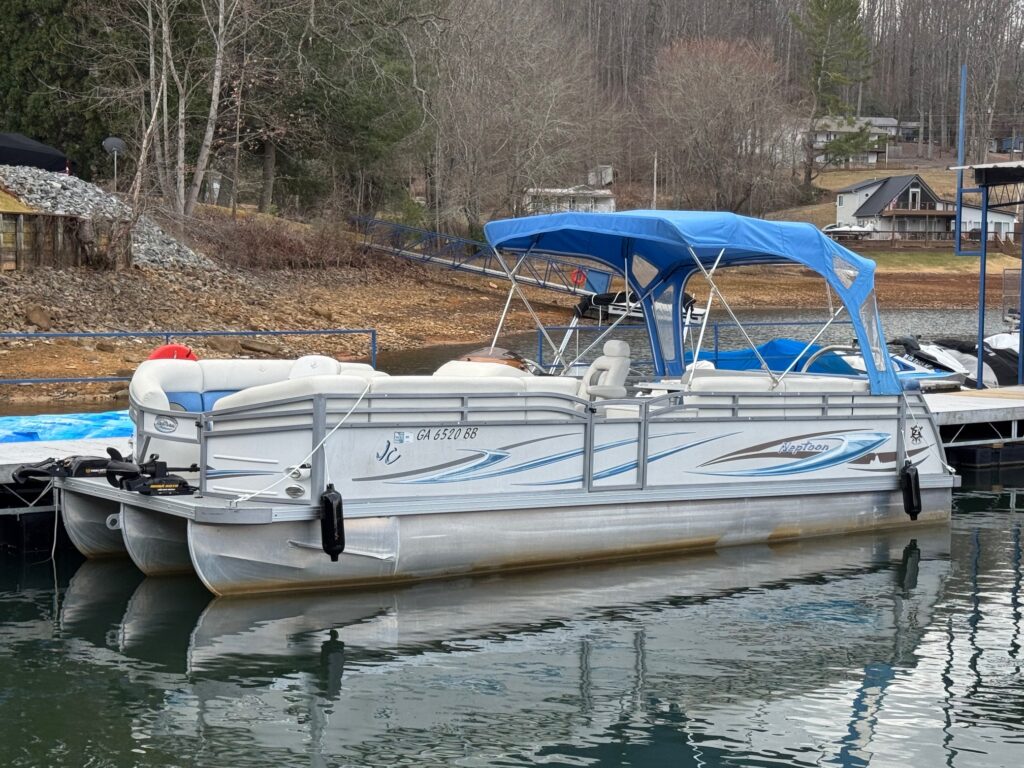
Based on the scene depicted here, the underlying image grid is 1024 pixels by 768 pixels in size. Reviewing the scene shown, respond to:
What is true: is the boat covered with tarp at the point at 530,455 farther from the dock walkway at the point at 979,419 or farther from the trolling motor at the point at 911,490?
the dock walkway at the point at 979,419

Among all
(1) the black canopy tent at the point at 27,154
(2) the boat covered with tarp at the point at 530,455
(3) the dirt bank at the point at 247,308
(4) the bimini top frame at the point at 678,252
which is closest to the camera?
(2) the boat covered with tarp at the point at 530,455

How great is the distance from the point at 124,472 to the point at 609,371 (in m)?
4.91

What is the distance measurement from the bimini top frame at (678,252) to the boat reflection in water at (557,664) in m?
2.69

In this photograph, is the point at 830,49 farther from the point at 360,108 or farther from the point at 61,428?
the point at 61,428

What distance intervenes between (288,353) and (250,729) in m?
21.1

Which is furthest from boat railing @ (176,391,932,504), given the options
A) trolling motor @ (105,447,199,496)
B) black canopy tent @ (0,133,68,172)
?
black canopy tent @ (0,133,68,172)

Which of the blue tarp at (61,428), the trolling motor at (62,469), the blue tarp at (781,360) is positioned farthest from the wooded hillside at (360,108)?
the trolling motor at (62,469)

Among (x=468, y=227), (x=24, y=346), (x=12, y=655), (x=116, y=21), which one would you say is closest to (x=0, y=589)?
(x=12, y=655)

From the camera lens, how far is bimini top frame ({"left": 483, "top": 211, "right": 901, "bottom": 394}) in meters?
13.3

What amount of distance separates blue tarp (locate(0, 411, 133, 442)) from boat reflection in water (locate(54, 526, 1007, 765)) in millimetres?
3342

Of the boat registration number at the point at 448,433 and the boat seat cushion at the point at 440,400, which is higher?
the boat seat cushion at the point at 440,400

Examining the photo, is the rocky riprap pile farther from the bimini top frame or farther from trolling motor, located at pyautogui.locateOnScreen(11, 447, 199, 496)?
trolling motor, located at pyautogui.locateOnScreen(11, 447, 199, 496)

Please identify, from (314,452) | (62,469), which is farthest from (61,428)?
(314,452)

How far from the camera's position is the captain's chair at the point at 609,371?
13.6 m
